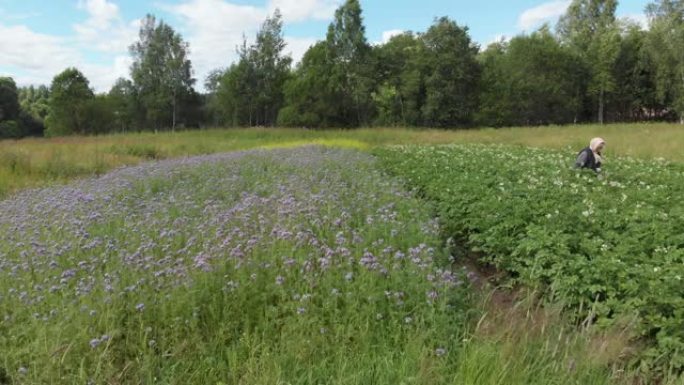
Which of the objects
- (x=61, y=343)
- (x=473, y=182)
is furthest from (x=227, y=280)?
(x=473, y=182)

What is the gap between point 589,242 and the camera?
4332 millimetres

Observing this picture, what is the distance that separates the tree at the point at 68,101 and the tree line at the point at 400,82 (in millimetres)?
113

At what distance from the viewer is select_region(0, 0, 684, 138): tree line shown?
46500 millimetres

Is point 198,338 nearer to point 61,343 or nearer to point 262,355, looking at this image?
point 262,355

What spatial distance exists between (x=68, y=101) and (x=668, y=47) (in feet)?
205

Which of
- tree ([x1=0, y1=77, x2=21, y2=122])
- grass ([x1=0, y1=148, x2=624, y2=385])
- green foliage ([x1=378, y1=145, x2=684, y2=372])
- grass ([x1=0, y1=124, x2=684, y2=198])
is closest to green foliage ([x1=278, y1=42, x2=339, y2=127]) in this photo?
grass ([x1=0, y1=124, x2=684, y2=198])

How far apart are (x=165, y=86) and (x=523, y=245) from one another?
50634 millimetres

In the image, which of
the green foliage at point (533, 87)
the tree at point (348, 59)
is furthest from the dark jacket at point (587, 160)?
the green foliage at point (533, 87)

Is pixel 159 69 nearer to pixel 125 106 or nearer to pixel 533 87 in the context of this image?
pixel 125 106

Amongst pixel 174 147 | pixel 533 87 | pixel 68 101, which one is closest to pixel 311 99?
pixel 174 147

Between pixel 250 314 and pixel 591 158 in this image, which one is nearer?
pixel 250 314

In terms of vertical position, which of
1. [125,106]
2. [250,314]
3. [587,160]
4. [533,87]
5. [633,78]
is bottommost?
[250,314]

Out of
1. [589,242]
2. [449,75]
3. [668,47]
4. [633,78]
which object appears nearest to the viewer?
[589,242]

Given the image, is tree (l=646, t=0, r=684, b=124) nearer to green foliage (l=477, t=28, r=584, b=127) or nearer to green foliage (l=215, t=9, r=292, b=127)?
green foliage (l=477, t=28, r=584, b=127)
